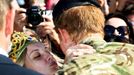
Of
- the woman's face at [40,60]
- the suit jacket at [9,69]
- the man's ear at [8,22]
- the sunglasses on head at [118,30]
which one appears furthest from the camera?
the sunglasses on head at [118,30]

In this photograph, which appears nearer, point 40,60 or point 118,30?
point 40,60

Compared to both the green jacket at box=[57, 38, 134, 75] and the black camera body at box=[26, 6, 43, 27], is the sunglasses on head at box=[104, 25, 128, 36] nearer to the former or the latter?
the black camera body at box=[26, 6, 43, 27]

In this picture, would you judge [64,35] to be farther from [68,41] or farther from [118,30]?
[118,30]

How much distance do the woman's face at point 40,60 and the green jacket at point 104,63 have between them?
724 mm

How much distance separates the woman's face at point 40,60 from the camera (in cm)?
366

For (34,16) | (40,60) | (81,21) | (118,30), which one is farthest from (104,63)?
(34,16)

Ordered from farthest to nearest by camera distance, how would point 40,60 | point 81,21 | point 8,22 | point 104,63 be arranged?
point 40,60 → point 81,21 → point 104,63 → point 8,22

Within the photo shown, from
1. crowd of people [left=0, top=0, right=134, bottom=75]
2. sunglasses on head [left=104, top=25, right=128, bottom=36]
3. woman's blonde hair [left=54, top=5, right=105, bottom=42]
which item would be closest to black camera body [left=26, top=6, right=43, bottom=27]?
crowd of people [left=0, top=0, right=134, bottom=75]

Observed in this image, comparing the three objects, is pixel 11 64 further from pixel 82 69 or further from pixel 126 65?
pixel 126 65

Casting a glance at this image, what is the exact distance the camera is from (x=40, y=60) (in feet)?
12.3

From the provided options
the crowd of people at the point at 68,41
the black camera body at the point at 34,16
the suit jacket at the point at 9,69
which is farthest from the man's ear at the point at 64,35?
the black camera body at the point at 34,16

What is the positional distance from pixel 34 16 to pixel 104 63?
1881mm

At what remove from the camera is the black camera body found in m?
4.63

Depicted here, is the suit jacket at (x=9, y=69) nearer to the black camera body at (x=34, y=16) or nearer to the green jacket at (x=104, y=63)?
the green jacket at (x=104, y=63)
